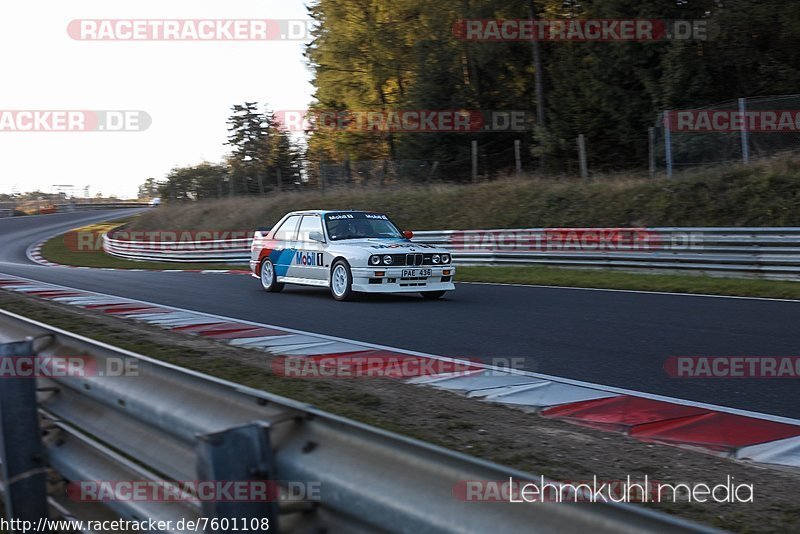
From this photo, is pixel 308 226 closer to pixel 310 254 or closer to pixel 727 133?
pixel 310 254

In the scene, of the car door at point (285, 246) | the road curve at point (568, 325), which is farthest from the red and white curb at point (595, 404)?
the car door at point (285, 246)

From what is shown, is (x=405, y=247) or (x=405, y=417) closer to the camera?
(x=405, y=417)

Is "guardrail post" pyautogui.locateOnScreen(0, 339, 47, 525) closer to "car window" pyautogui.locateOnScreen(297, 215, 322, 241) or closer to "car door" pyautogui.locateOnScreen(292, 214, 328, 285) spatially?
"car door" pyautogui.locateOnScreen(292, 214, 328, 285)

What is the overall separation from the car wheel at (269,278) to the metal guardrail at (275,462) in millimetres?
11521

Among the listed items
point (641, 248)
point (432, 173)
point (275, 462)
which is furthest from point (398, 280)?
point (432, 173)

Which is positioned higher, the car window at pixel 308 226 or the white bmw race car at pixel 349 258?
the car window at pixel 308 226

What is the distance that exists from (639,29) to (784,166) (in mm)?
10799

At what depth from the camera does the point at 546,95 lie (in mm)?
34031

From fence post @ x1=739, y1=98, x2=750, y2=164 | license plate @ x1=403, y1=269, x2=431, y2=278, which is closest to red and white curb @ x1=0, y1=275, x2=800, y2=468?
license plate @ x1=403, y1=269, x2=431, y2=278

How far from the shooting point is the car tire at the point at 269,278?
1509 centimetres

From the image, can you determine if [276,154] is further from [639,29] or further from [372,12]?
[639,29]

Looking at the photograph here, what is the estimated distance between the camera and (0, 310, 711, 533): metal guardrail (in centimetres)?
191

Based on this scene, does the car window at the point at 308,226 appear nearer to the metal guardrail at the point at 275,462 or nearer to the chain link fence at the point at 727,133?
the metal guardrail at the point at 275,462

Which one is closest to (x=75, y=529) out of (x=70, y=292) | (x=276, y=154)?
(x=70, y=292)
